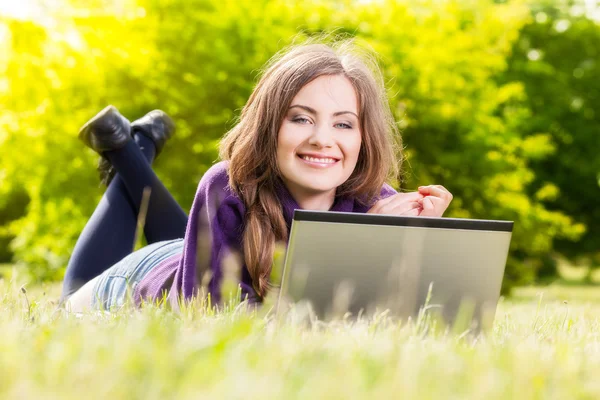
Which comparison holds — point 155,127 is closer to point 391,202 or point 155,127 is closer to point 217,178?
point 217,178

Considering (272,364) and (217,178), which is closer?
(272,364)

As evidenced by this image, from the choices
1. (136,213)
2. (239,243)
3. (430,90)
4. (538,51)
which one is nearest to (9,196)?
(430,90)

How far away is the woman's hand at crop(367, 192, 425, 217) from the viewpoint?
9.53 ft

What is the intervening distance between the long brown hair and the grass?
29.4 inches

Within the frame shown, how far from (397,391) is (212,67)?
10.3 metres

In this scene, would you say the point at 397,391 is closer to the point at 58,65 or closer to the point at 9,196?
the point at 58,65

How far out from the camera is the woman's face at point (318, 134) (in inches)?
113

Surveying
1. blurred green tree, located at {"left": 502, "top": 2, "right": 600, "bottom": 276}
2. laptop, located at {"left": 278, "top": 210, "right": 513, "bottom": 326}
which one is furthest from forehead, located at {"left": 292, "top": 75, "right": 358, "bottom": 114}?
blurred green tree, located at {"left": 502, "top": 2, "right": 600, "bottom": 276}

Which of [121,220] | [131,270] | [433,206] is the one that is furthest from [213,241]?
[121,220]

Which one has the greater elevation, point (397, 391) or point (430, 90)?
point (430, 90)

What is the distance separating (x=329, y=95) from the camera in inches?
114

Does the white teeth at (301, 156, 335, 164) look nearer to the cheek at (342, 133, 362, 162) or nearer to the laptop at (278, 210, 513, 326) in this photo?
the cheek at (342, 133, 362, 162)

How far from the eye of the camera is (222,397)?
1.24 m

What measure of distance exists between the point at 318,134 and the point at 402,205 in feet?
1.40
